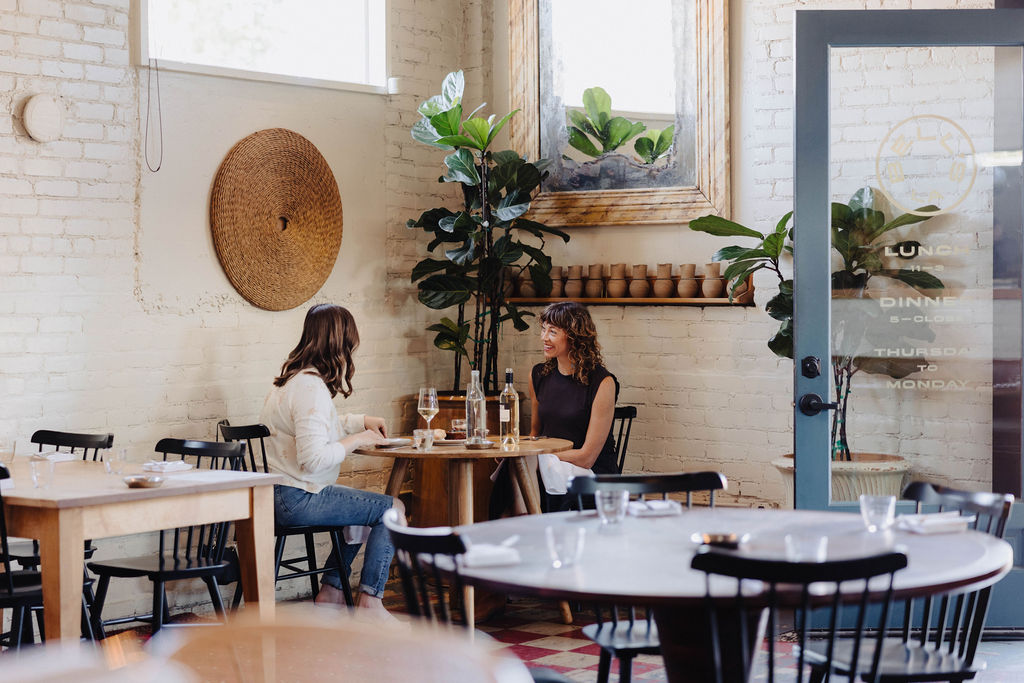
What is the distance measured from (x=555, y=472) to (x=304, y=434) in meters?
1.13

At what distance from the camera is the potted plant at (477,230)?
595 cm

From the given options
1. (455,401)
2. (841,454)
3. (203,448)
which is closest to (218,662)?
(203,448)

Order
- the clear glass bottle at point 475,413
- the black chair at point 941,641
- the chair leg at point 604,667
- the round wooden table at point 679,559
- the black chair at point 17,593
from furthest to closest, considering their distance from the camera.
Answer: the clear glass bottle at point 475,413 < the black chair at point 17,593 < the chair leg at point 604,667 < the black chair at point 941,641 < the round wooden table at point 679,559

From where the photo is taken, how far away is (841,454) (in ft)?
16.0

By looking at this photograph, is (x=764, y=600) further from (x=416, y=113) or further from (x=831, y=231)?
(x=416, y=113)

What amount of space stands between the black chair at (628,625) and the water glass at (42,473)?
166cm

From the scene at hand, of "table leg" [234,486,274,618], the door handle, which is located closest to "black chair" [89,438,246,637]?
"table leg" [234,486,274,618]

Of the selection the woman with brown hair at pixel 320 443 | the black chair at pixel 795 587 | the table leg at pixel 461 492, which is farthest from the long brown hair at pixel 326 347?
the black chair at pixel 795 587

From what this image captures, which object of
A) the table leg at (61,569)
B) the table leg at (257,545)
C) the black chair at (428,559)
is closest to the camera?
the black chair at (428,559)

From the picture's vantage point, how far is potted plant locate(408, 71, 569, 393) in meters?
5.95

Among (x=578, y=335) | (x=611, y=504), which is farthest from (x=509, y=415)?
(x=611, y=504)

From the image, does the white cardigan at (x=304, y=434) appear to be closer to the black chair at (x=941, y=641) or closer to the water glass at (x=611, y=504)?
the water glass at (x=611, y=504)

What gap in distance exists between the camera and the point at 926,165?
488 centimetres

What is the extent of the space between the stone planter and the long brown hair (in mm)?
2002
